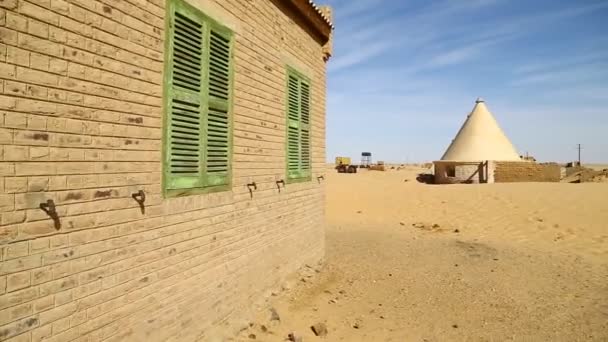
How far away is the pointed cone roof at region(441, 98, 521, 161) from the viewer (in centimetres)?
3256

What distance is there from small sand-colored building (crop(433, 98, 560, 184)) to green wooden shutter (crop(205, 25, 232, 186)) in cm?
2574

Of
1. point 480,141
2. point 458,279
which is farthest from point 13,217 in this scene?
point 480,141

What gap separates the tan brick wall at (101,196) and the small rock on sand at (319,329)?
1.08 meters

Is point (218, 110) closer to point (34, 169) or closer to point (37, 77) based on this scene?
point (37, 77)

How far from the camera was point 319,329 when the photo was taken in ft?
20.2

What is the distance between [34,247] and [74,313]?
2.08 ft

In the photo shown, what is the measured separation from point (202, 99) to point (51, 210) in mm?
2272

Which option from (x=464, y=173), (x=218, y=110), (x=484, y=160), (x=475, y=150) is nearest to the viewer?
(x=218, y=110)

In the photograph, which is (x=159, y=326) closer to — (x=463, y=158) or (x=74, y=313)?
(x=74, y=313)

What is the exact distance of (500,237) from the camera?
14320mm

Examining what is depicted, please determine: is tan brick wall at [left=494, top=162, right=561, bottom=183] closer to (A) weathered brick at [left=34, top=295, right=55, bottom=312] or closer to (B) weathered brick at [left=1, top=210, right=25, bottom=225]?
(A) weathered brick at [left=34, top=295, right=55, bottom=312]

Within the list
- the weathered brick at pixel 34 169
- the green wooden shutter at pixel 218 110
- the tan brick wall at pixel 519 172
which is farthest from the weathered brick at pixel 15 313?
the tan brick wall at pixel 519 172

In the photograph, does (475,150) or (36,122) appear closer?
(36,122)

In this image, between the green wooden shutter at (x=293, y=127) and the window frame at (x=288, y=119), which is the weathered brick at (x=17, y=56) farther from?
the green wooden shutter at (x=293, y=127)
